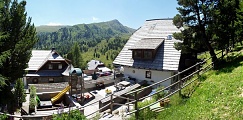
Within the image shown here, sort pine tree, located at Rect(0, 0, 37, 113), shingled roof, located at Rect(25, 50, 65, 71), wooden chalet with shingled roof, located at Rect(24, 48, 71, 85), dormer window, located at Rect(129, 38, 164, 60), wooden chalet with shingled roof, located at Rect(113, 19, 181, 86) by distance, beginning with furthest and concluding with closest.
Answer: shingled roof, located at Rect(25, 50, 65, 71), wooden chalet with shingled roof, located at Rect(24, 48, 71, 85), dormer window, located at Rect(129, 38, 164, 60), wooden chalet with shingled roof, located at Rect(113, 19, 181, 86), pine tree, located at Rect(0, 0, 37, 113)

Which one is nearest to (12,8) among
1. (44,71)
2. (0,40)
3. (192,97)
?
(0,40)

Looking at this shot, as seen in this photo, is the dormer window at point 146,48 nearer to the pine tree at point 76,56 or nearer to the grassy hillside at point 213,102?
the grassy hillside at point 213,102

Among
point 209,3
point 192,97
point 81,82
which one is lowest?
point 81,82

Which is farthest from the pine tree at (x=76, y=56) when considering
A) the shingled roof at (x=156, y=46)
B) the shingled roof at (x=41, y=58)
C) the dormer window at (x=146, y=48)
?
the dormer window at (x=146, y=48)

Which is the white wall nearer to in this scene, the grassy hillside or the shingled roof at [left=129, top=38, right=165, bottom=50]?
the shingled roof at [left=129, top=38, right=165, bottom=50]

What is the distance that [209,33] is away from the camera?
19656 millimetres

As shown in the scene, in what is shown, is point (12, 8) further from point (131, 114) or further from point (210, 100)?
point (210, 100)

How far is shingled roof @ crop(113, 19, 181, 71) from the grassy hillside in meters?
13.6

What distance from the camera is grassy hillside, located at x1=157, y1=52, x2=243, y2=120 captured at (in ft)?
30.2

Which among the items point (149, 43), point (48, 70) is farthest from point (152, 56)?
point (48, 70)

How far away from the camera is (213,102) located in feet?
33.9

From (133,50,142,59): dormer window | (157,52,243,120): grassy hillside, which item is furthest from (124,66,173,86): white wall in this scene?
(157,52,243,120): grassy hillside

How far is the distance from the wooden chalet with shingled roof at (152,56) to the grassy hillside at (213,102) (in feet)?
44.5

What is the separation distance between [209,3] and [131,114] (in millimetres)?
13688
